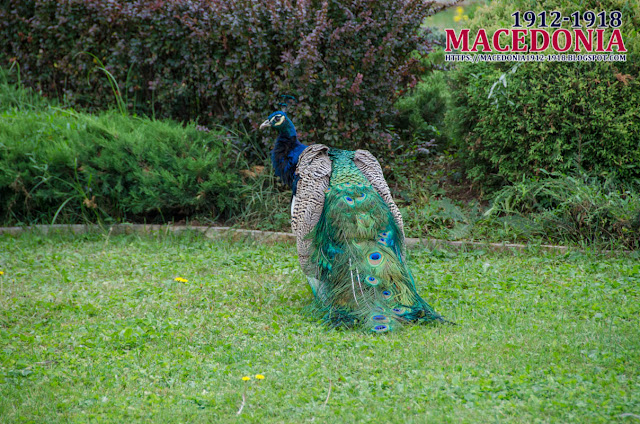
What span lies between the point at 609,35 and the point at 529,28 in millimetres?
822

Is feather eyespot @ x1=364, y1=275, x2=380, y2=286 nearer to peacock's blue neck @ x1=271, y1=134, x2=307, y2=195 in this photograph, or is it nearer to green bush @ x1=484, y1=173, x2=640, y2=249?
peacock's blue neck @ x1=271, y1=134, x2=307, y2=195

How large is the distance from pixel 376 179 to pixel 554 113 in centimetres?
261

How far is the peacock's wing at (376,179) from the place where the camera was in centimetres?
503

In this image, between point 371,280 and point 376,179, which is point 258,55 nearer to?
point 376,179

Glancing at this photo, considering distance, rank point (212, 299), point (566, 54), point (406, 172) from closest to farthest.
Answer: point (212, 299), point (566, 54), point (406, 172)

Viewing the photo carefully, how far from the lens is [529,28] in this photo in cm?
712

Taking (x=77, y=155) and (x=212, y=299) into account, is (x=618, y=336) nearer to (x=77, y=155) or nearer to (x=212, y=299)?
(x=212, y=299)

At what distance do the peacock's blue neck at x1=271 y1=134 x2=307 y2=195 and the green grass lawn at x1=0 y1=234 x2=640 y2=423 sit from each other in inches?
34.0

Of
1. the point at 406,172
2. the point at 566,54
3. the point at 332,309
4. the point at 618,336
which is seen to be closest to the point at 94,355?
the point at 332,309

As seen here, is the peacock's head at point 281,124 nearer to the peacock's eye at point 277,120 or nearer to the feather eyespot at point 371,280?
the peacock's eye at point 277,120

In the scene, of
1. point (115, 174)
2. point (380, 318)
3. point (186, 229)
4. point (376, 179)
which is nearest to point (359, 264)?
point (380, 318)

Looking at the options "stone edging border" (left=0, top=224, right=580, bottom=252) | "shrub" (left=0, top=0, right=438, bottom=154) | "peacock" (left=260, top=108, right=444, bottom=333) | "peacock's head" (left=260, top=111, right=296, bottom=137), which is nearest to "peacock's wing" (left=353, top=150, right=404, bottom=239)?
"peacock" (left=260, top=108, right=444, bottom=333)

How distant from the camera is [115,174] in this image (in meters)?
7.43

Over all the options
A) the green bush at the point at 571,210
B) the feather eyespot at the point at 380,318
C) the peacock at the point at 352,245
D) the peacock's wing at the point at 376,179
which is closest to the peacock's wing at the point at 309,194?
the peacock at the point at 352,245
